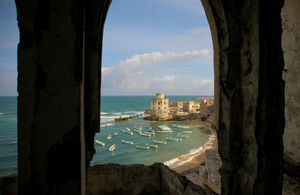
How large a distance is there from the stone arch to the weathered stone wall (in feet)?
4.80

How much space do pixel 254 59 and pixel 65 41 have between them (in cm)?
145

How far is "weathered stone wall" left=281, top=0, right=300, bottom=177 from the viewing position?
92.0 inches

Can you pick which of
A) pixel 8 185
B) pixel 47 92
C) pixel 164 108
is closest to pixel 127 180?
pixel 8 185

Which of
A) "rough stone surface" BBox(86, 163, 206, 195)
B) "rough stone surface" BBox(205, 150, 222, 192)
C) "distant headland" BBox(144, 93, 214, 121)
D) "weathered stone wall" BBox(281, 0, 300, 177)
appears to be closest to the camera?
"weathered stone wall" BBox(281, 0, 300, 177)

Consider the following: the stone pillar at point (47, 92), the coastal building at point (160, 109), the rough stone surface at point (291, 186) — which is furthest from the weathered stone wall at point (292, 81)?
the coastal building at point (160, 109)

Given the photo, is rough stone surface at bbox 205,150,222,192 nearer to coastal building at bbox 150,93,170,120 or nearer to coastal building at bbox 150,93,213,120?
coastal building at bbox 150,93,213,120

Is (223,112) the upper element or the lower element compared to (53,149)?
upper

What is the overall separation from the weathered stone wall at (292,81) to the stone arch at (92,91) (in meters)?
1.46

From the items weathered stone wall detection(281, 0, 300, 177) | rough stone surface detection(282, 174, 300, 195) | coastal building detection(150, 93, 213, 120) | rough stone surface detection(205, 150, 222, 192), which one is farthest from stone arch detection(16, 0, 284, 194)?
coastal building detection(150, 93, 213, 120)

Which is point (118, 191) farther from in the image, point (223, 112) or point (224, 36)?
point (224, 36)

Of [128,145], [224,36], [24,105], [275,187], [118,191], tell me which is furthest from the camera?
[128,145]

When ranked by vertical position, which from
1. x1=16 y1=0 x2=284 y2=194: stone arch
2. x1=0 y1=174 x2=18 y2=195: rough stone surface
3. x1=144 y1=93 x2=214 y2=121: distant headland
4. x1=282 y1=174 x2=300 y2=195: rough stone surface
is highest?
x1=16 y1=0 x2=284 y2=194: stone arch

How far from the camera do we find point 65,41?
3.59 feet

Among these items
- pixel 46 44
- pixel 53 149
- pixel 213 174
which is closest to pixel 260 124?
pixel 53 149
